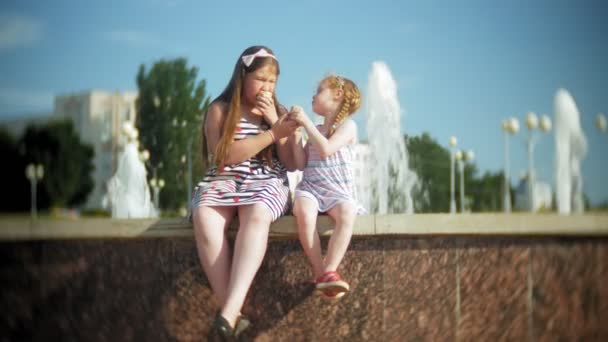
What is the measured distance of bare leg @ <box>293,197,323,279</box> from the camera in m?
3.28

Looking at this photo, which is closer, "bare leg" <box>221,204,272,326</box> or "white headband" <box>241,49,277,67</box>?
"bare leg" <box>221,204,272,326</box>

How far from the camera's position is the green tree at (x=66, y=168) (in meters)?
38.3

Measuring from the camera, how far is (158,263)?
11.5 ft

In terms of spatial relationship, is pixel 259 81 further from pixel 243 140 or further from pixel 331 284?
pixel 331 284

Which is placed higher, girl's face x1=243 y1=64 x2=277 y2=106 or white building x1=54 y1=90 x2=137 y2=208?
white building x1=54 y1=90 x2=137 y2=208

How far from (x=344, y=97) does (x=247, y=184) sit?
644 mm

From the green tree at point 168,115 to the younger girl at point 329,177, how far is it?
7540mm

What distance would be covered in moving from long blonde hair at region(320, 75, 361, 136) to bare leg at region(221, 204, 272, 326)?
65 cm

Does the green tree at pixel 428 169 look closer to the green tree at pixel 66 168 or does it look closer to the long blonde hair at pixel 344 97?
the long blonde hair at pixel 344 97

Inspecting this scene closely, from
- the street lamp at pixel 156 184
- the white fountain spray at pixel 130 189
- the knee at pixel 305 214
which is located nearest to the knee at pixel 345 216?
the knee at pixel 305 214

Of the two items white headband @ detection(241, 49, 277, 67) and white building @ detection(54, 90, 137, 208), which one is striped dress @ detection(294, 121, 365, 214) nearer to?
white headband @ detection(241, 49, 277, 67)

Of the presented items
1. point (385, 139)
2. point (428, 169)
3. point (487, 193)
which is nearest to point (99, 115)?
point (487, 193)

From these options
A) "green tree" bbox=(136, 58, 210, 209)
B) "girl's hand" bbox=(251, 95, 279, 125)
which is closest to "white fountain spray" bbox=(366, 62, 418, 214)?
"green tree" bbox=(136, 58, 210, 209)

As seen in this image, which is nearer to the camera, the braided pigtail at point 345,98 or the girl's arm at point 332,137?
the girl's arm at point 332,137
